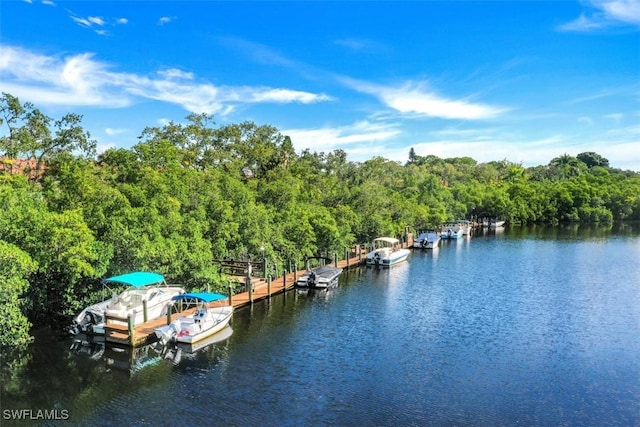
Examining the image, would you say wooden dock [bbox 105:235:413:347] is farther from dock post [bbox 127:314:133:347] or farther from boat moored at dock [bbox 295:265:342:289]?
boat moored at dock [bbox 295:265:342:289]

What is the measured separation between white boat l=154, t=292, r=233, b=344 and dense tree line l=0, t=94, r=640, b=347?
3.23 m

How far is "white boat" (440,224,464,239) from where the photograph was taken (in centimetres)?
7931

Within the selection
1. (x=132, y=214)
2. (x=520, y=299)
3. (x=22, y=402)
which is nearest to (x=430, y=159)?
(x=520, y=299)

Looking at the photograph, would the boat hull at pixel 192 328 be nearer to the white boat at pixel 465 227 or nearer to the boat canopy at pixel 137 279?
the boat canopy at pixel 137 279

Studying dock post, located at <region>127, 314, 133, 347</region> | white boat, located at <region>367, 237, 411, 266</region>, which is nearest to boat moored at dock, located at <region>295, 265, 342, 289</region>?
white boat, located at <region>367, 237, 411, 266</region>

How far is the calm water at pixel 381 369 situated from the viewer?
18375 mm

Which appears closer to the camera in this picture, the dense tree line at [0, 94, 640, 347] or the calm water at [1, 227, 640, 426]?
the calm water at [1, 227, 640, 426]

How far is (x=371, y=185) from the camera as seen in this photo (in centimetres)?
6297

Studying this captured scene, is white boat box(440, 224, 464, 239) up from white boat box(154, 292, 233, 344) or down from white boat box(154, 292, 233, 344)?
up

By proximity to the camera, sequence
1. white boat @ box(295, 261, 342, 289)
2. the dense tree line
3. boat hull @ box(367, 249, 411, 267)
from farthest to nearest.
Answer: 1. boat hull @ box(367, 249, 411, 267)
2. white boat @ box(295, 261, 342, 289)
3. the dense tree line

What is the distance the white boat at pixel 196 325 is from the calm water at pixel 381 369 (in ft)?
3.18

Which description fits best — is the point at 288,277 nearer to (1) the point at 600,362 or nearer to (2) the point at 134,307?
(2) the point at 134,307

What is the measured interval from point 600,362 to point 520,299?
512 inches

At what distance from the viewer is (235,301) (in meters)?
32.6
